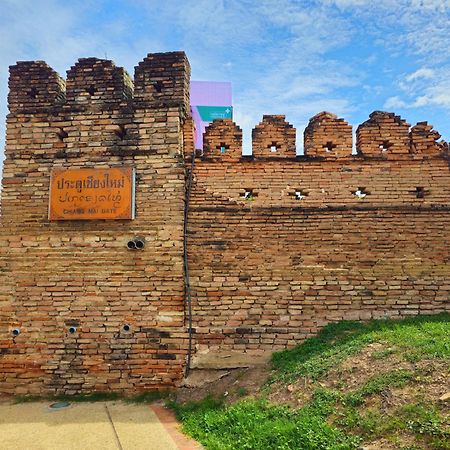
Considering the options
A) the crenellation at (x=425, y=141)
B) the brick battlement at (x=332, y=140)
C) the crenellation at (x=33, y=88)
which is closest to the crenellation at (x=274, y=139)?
the brick battlement at (x=332, y=140)

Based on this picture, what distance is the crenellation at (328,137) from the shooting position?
296 inches

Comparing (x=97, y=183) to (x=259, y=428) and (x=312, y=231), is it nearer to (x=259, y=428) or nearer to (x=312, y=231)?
(x=312, y=231)

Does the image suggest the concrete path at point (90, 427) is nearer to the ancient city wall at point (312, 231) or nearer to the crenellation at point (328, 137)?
the ancient city wall at point (312, 231)

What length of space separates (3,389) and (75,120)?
4.28m

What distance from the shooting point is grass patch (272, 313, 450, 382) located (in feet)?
17.6

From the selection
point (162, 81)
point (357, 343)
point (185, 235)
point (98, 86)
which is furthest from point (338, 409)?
point (98, 86)

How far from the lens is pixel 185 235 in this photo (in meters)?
7.07

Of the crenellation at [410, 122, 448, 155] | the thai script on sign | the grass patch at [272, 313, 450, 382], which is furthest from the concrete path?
the crenellation at [410, 122, 448, 155]

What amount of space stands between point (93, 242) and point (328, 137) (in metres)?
4.15

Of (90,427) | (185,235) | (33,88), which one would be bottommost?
(90,427)

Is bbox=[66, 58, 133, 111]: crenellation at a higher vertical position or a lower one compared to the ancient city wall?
higher

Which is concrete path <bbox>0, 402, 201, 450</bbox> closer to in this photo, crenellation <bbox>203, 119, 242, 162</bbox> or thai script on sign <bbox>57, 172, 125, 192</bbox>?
thai script on sign <bbox>57, 172, 125, 192</bbox>

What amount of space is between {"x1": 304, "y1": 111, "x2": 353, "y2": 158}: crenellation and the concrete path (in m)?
4.62

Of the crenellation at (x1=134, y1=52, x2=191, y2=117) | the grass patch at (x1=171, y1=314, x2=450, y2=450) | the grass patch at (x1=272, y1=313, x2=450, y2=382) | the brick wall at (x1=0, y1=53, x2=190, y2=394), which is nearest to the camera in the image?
the grass patch at (x1=171, y1=314, x2=450, y2=450)
